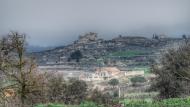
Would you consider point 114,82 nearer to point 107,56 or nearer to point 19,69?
point 107,56

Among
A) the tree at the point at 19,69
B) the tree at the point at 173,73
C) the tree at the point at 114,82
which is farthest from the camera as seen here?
the tree at the point at 114,82

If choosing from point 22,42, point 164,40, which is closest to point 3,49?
point 22,42

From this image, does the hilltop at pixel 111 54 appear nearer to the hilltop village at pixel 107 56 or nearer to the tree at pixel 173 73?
the hilltop village at pixel 107 56

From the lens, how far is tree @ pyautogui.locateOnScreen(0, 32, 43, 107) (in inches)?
1805

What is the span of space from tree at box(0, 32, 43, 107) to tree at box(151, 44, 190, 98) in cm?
1962

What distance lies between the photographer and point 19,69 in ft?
157

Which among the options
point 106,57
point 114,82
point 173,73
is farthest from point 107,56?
point 173,73

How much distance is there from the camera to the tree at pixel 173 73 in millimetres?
64625

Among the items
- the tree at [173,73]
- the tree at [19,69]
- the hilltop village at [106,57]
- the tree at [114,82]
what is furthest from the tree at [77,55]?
the tree at [19,69]

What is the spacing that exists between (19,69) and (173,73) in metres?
26.7

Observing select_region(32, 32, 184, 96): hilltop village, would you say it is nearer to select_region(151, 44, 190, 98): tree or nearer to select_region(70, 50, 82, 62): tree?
select_region(70, 50, 82, 62): tree

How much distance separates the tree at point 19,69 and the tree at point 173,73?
19621 mm

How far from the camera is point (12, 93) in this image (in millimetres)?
47562

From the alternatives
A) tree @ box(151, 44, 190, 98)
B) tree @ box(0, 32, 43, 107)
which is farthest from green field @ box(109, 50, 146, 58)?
tree @ box(0, 32, 43, 107)
